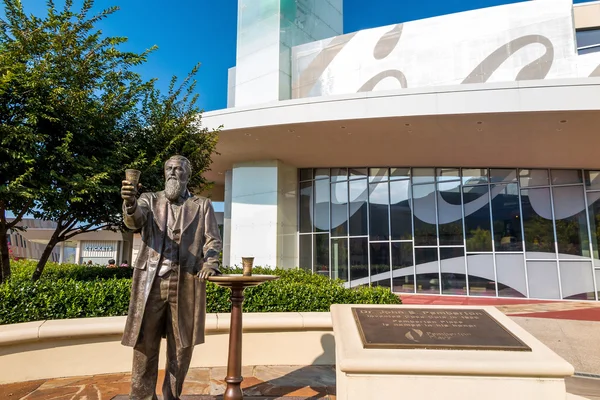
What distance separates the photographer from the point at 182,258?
3182mm

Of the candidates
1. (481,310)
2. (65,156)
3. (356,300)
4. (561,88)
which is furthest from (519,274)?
(65,156)

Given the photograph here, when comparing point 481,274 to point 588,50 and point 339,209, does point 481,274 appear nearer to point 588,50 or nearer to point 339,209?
point 339,209

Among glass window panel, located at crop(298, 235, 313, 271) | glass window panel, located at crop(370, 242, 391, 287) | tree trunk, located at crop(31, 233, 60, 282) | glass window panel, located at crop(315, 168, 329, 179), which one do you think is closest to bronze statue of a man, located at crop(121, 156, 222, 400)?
tree trunk, located at crop(31, 233, 60, 282)

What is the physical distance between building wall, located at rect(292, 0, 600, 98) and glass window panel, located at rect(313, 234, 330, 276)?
618 centimetres

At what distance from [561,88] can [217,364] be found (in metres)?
9.91

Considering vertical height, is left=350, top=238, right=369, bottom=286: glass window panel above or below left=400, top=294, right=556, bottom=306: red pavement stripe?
above

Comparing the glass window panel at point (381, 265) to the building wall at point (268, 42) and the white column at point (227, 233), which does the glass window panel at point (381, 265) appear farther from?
the building wall at point (268, 42)

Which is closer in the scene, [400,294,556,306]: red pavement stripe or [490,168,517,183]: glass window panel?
[400,294,556,306]: red pavement stripe

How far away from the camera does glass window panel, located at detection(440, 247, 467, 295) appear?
1448cm

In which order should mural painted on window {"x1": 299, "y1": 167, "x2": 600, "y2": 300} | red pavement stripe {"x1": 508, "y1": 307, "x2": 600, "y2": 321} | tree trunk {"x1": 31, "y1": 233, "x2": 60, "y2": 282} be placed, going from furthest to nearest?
mural painted on window {"x1": 299, "y1": 167, "x2": 600, "y2": 300} → red pavement stripe {"x1": 508, "y1": 307, "x2": 600, "y2": 321} → tree trunk {"x1": 31, "y1": 233, "x2": 60, "y2": 282}

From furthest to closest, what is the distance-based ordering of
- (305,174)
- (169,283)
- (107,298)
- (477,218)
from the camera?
1. (305,174)
2. (477,218)
3. (107,298)
4. (169,283)

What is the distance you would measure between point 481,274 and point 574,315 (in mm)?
4653

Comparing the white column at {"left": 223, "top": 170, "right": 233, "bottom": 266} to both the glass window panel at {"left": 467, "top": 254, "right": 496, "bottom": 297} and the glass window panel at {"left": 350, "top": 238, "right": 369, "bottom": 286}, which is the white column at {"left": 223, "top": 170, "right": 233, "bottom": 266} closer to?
the glass window panel at {"left": 350, "top": 238, "right": 369, "bottom": 286}

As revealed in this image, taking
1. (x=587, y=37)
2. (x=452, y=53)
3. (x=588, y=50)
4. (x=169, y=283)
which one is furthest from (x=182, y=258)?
(x=587, y=37)
